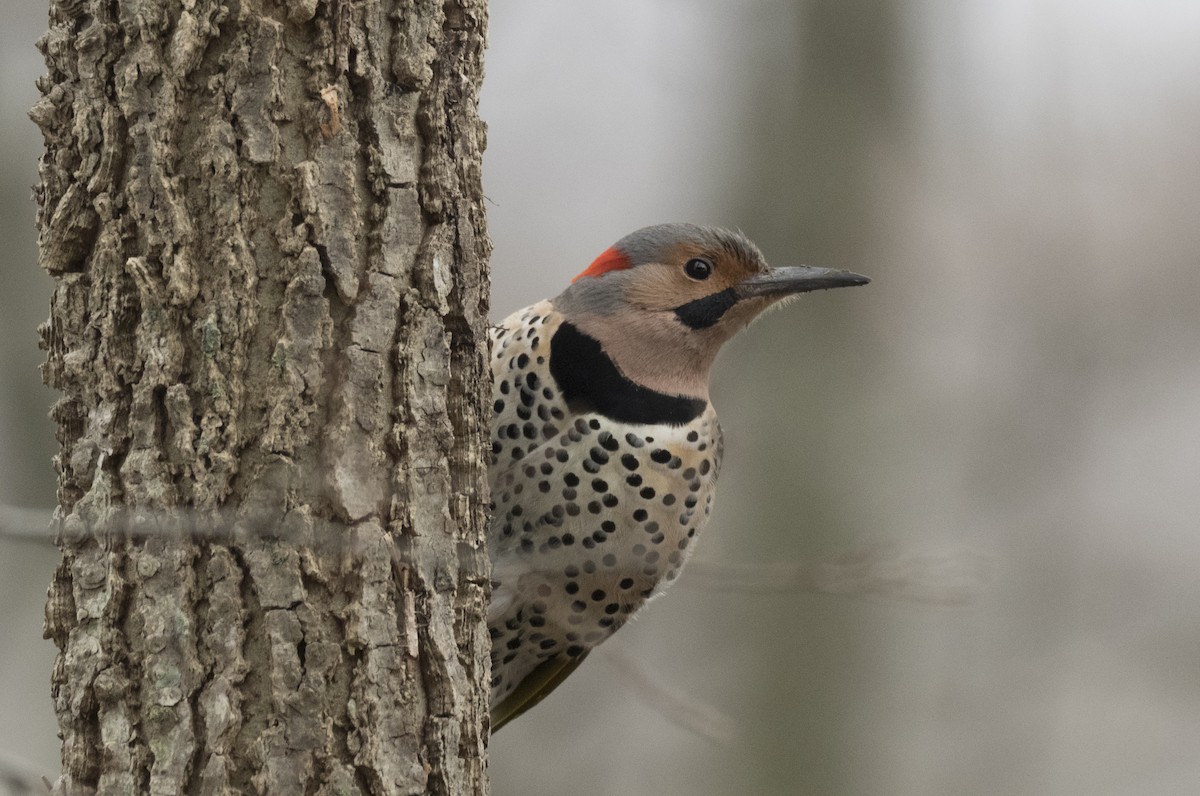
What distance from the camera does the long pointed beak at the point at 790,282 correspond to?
9.77ft

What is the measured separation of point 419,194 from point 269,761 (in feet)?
2.79

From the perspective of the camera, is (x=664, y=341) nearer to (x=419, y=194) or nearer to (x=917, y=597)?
(x=917, y=597)

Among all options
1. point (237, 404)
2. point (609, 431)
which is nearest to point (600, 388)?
point (609, 431)

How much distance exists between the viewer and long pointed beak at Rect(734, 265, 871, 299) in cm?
298

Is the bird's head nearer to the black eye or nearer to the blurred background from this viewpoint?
the black eye

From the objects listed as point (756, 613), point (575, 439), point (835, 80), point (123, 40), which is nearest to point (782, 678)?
point (756, 613)

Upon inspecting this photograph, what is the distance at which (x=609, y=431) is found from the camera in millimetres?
2762

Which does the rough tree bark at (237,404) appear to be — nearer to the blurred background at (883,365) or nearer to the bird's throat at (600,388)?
the bird's throat at (600,388)

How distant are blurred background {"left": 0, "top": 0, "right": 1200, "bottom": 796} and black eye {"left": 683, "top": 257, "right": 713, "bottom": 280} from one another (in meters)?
0.62

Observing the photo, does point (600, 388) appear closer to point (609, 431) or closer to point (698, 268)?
point (609, 431)

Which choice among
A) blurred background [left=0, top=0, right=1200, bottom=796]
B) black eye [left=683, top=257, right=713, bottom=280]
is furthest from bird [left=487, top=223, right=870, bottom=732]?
blurred background [left=0, top=0, right=1200, bottom=796]

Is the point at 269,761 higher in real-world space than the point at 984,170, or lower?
lower

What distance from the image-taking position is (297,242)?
177cm

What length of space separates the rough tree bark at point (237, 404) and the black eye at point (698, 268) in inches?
49.7
